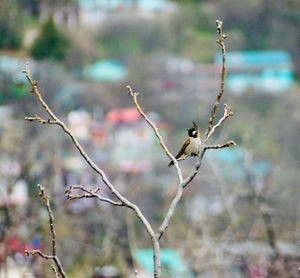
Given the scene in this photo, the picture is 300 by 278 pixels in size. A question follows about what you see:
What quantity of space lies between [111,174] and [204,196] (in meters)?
2.82

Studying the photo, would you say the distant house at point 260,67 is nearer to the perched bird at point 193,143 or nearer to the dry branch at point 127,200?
the perched bird at point 193,143

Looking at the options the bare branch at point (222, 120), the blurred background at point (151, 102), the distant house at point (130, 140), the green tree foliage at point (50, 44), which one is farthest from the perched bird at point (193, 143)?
the green tree foliage at point (50, 44)

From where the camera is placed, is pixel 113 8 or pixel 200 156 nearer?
pixel 200 156

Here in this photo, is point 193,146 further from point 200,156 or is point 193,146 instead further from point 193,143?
point 200,156

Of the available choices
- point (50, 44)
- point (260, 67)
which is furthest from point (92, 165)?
point (260, 67)

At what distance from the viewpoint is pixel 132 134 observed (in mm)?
47344

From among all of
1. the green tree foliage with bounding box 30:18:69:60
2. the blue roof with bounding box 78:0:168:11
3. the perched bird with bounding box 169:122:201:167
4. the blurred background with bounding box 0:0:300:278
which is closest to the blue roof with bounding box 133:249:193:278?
the blurred background with bounding box 0:0:300:278

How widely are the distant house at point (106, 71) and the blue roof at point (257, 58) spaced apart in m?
4.60

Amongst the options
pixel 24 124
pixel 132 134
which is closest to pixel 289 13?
pixel 132 134

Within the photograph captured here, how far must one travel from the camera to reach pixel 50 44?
58375 mm

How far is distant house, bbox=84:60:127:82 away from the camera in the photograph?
59969mm

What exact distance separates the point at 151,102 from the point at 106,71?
10409 mm

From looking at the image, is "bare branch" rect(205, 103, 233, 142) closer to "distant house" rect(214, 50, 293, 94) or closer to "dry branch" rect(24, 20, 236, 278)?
"dry branch" rect(24, 20, 236, 278)

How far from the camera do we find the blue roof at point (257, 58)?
208ft
